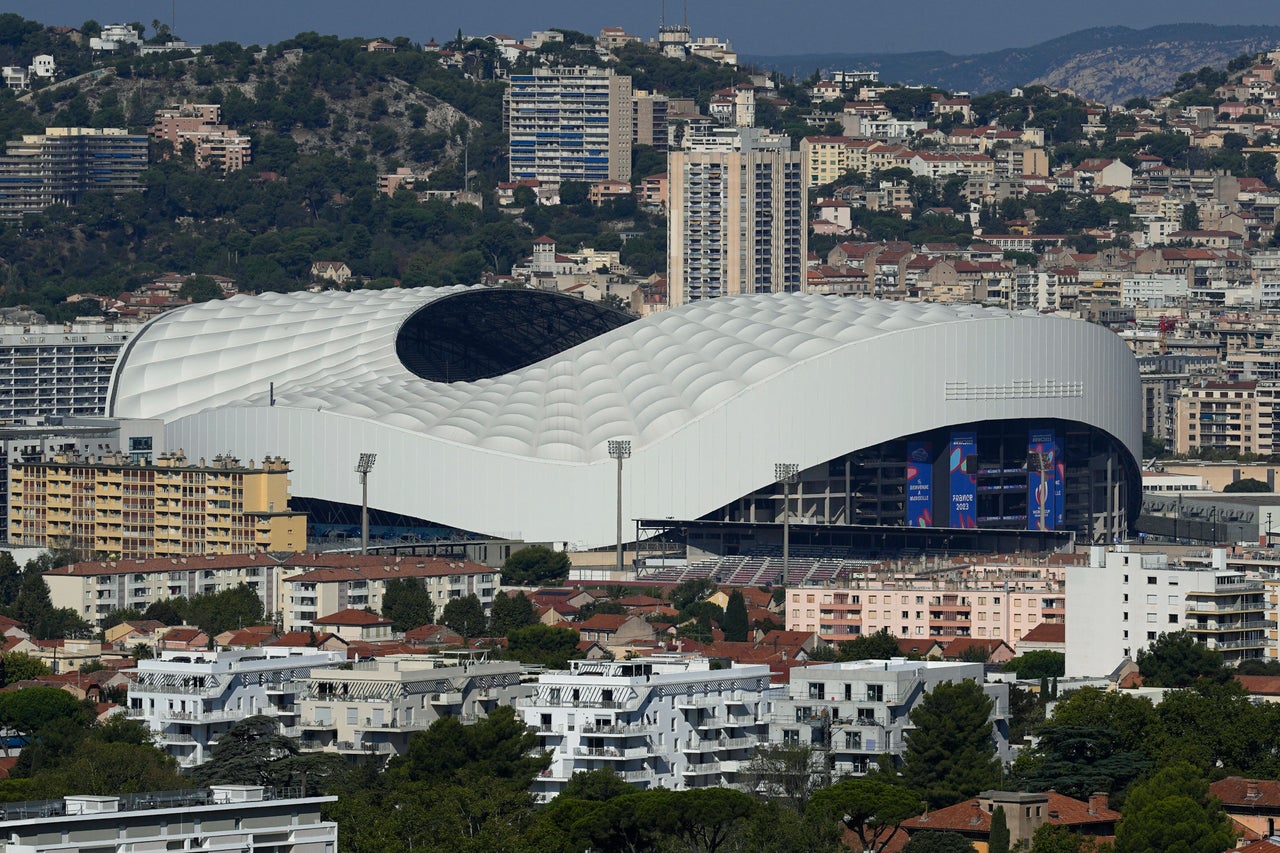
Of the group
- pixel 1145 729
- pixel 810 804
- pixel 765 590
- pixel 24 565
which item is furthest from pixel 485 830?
pixel 24 565

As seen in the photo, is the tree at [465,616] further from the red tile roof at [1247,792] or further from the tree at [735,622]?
the red tile roof at [1247,792]

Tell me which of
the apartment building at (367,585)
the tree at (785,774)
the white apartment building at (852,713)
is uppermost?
the apartment building at (367,585)

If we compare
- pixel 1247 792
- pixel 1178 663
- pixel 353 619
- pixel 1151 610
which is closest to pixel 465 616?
pixel 353 619

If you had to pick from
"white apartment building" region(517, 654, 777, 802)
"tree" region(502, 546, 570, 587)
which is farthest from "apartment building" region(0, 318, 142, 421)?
"white apartment building" region(517, 654, 777, 802)

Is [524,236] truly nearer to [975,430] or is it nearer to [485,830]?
[975,430]

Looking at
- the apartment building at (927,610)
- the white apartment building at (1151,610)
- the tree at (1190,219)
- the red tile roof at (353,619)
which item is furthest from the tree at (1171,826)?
the tree at (1190,219)

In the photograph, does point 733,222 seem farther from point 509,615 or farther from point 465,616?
point 509,615
